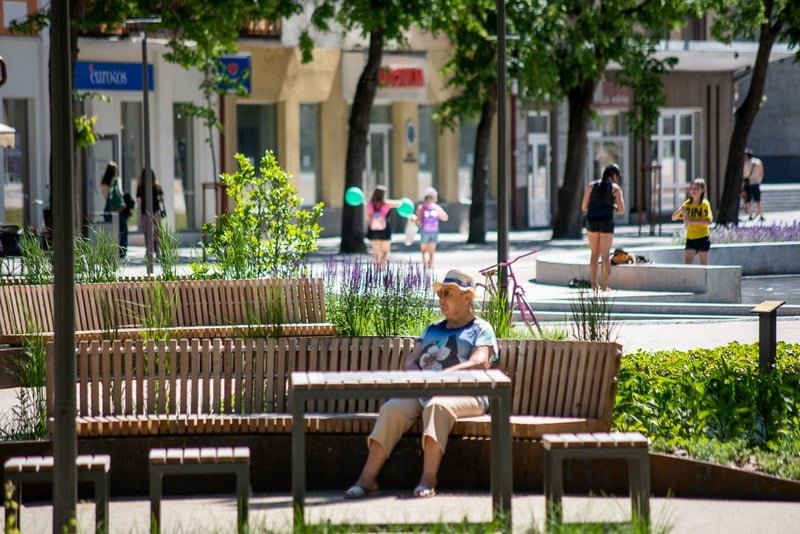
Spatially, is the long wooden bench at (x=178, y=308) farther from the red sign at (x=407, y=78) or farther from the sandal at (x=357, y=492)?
the red sign at (x=407, y=78)

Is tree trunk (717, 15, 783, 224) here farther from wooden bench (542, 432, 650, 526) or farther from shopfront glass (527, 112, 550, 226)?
wooden bench (542, 432, 650, 526)

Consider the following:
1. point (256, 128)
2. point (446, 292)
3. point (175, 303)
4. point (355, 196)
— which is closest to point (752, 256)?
point (355, 196)

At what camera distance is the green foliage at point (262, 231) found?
1614cm

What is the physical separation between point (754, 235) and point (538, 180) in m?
18.9

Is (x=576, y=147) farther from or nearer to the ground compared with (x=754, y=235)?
farther from the ground

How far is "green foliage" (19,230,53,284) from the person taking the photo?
15258 mm

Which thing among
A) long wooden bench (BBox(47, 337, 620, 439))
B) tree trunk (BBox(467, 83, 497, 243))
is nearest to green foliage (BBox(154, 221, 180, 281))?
long wooden bench (BBox(47, 337, 620, 439))

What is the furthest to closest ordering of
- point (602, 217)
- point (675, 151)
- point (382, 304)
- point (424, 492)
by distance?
point (675, 151) → point (602, 217) → point (382, 304) → point (424, 492)

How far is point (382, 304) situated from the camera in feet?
45.1

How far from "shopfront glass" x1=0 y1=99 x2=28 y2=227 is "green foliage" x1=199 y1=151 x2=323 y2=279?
20.8 m

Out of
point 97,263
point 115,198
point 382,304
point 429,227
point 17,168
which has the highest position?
point 17,168

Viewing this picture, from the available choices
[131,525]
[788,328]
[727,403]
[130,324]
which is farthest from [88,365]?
[788,328]

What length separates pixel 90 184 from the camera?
39.2 metres

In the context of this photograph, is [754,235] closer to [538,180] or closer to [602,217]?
[602,217]
